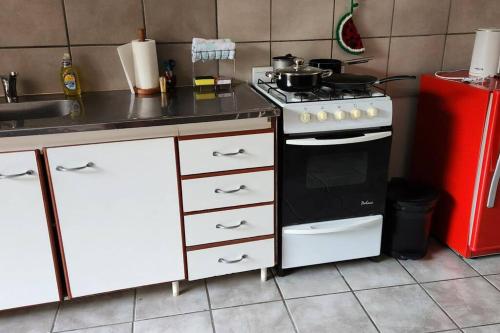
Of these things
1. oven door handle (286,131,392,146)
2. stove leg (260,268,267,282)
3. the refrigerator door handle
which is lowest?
stove leg (260,268,267,282)

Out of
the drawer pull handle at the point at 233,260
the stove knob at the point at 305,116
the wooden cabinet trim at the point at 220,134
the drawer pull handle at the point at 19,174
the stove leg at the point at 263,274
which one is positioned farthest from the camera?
the stove leg at the point at 263,274

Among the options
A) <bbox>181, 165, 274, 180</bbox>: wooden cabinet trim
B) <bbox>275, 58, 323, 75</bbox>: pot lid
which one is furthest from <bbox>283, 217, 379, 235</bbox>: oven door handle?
<bbox>275, 58, 323, 75</bbox>: pot lid

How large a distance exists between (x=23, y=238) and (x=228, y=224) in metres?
0.81

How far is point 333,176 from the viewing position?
78.8 inches

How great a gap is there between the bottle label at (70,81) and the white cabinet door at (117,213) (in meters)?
0.56

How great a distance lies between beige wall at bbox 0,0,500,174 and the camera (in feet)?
6.68

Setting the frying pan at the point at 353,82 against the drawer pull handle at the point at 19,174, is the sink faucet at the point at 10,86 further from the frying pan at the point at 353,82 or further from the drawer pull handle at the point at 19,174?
the frying pan at the point at 353,82

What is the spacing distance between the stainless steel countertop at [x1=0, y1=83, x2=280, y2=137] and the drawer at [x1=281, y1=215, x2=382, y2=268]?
1.94ft

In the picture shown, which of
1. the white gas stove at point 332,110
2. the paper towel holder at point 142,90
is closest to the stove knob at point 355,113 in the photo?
the white gas stove at point 332,110

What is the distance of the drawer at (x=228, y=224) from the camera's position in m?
1.87

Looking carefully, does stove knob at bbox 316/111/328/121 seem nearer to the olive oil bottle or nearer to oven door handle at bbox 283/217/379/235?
oven door handle at bbox 283/217/379/235

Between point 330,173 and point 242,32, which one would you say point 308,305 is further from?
point 242,32

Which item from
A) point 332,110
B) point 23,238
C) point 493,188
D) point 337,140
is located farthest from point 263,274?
point 493,188

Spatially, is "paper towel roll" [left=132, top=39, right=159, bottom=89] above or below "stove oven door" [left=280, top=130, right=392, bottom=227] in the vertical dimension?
above
